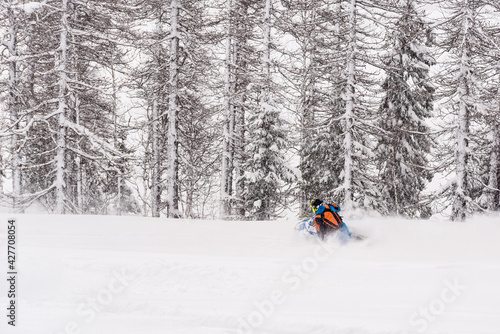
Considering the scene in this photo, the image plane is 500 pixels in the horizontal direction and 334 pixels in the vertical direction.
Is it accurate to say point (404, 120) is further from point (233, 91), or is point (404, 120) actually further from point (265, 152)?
point (233, 91)

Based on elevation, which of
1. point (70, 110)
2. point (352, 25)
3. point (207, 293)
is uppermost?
point (352, 25)

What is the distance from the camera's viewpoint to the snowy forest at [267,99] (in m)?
14.5

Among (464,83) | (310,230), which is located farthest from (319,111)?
(310,230)

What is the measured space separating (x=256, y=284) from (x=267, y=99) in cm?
1251

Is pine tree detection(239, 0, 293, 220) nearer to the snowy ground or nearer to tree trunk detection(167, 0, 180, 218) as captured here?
tree trunk detection(167, 0, 180, 218)

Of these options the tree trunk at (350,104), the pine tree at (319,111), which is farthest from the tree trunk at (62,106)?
the tree trunk at (350,104)

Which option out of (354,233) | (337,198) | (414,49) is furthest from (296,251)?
(414,49)

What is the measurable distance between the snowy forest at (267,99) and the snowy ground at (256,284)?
5675 mm

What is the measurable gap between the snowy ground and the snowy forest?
5675mm

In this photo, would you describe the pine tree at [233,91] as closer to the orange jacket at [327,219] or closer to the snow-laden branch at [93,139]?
the snow-laden branch at [93,139]

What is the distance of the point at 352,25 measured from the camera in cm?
1623

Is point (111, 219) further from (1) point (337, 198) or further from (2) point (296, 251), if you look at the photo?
(1) point (337, 198)

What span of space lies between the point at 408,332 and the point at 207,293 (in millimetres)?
3112

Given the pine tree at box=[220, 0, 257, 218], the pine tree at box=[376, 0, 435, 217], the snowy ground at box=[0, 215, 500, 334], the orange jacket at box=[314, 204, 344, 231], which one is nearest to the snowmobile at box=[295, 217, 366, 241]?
the snowy ground at box=[0, 215, 500, 334]
